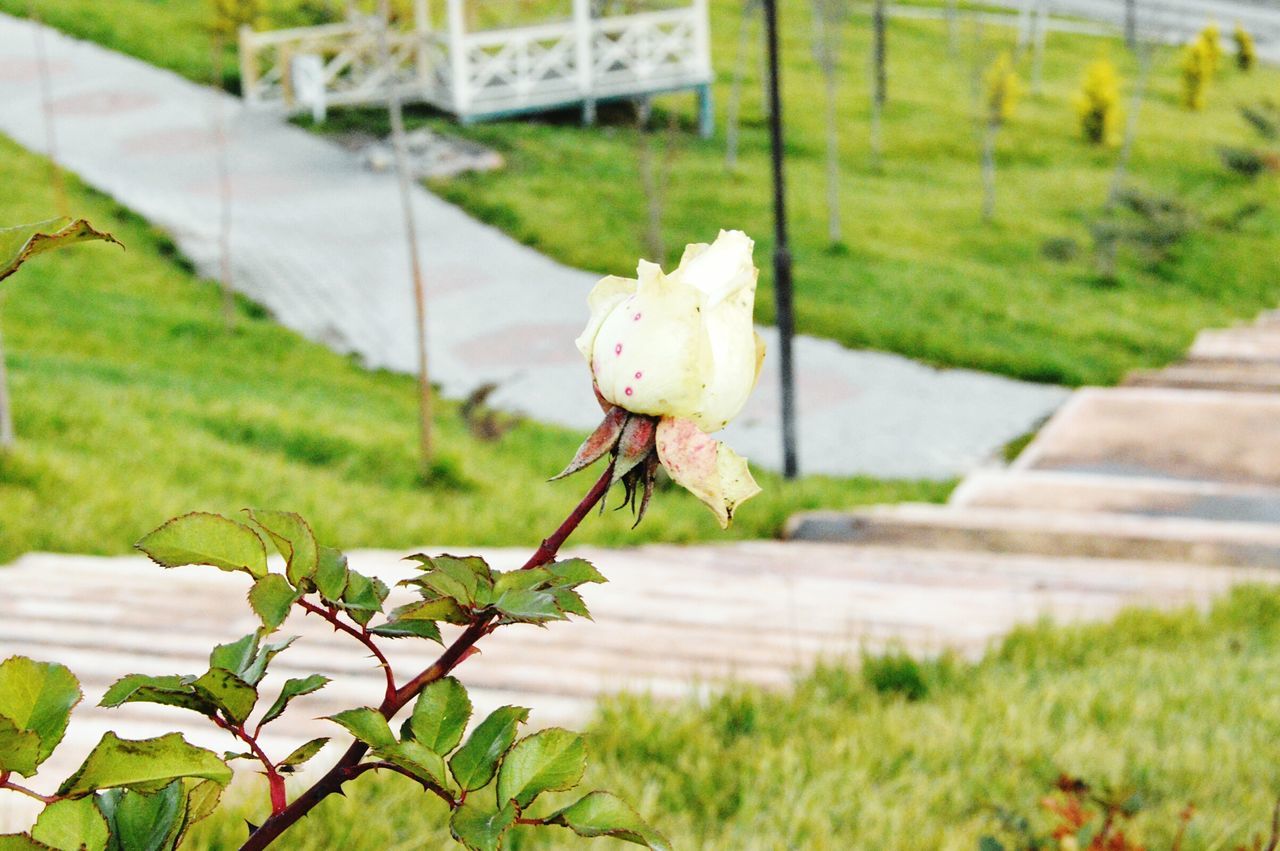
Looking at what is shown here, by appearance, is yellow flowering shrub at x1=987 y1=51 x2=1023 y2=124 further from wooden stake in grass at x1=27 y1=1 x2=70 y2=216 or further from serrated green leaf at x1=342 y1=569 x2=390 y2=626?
serrated green leaf at x1=342 y1=569 x2=390 y2=626

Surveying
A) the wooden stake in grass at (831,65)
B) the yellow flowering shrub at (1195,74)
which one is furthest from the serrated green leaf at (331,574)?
the yellow flowering shrub at (1195,74)

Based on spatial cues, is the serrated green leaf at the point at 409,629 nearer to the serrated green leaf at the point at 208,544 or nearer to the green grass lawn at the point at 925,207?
the serrated green leaf at the point at 208,544

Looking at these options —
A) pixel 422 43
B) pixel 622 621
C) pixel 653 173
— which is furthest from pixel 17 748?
pixel 422 43

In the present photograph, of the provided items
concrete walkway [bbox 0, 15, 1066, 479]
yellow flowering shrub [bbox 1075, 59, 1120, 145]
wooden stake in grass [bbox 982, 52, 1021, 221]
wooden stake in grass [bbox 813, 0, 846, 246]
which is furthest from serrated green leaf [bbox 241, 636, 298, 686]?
yellow flowering shrub [bbox 1075, 59, 1120, 145]

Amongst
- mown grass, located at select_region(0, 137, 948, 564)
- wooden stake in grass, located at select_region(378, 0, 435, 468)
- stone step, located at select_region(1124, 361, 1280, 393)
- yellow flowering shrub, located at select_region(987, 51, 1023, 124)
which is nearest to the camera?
mown grass, located at select_region(0, 137, 948, 564)

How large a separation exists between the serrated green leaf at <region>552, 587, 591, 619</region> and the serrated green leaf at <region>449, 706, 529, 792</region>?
0.26ft

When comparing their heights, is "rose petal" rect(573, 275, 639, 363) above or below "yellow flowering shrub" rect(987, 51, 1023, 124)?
above

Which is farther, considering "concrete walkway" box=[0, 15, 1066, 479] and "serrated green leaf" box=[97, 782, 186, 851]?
"concrete walkway" box=[0, 15, 1066, 479]

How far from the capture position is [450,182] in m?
13.8

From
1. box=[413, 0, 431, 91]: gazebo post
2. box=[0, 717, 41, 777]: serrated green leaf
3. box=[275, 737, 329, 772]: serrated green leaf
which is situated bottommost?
box=[413, 0, 431, 91]: gazebo post

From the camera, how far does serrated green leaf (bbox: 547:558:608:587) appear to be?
2.30ft

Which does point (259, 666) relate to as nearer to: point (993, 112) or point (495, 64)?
point (993, 112)

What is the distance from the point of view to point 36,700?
0.66 m

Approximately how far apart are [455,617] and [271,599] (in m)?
0.10
